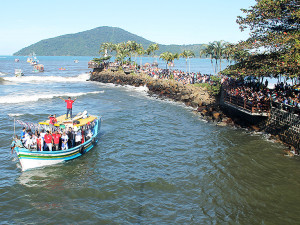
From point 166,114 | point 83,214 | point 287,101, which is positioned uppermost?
point 287,101

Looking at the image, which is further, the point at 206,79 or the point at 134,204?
the point at 206,79

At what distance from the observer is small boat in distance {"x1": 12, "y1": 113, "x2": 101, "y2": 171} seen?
54.1 ft

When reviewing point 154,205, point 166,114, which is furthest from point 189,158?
point 166,114

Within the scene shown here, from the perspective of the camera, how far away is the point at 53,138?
1772 cm

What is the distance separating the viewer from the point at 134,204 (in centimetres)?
1368

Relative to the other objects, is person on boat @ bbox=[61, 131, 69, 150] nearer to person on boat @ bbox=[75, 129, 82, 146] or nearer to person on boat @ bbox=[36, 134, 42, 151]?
person on boat @ bbox=[75, 129, 82, 146]

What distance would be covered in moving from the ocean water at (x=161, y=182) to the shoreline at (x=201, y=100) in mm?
895

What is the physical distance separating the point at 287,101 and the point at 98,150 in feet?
51.3

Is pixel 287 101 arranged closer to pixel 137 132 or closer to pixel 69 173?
pixel 137 132

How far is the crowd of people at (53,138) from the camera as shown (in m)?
17.2

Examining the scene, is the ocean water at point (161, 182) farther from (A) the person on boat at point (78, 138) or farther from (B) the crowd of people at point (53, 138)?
(B) the crowd of people at point (53, 138)

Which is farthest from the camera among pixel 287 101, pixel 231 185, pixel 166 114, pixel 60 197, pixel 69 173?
pixel 166 114

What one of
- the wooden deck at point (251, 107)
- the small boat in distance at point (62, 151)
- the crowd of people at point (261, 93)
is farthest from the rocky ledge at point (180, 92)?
the small boat in distance at point (62, 151)

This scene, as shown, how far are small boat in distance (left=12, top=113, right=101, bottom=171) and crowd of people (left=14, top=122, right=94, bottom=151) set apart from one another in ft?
0.51
